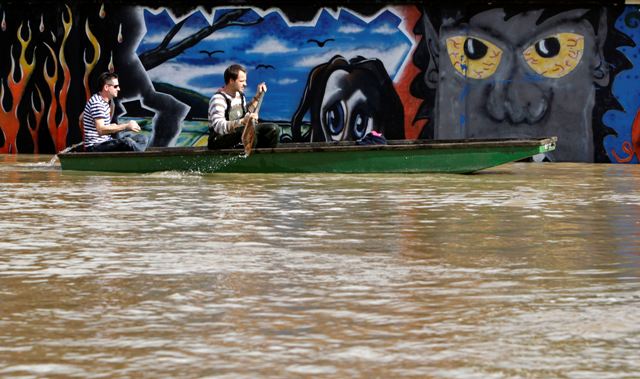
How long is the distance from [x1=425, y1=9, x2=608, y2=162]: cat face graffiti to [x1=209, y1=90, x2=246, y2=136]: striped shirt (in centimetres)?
659

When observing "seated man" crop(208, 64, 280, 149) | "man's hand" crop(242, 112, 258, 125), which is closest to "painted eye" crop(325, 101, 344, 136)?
"seated man" crop(208, 64, 280, 149)

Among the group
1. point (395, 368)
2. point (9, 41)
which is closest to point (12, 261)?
point (395, 368)

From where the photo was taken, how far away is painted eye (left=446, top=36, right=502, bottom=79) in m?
23.1

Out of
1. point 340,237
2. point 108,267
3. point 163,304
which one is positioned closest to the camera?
point 163,304

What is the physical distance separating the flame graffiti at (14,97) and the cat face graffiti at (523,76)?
7.53m

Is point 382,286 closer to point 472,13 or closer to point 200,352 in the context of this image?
point 200,352

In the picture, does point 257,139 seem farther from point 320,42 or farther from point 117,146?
point 320,42

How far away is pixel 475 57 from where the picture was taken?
75.8 feet

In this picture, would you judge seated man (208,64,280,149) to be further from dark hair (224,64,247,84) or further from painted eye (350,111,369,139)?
painted eye (350,111,369,139)

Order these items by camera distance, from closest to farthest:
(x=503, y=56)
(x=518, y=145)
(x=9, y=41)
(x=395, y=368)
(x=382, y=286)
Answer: (x=395, y=368)
(x=382, y=286)
(x=518, y=145)
(x=503, y=56)
(x=9, y=41)

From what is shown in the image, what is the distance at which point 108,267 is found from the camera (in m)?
8.27

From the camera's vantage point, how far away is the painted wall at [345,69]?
22938 millimetres

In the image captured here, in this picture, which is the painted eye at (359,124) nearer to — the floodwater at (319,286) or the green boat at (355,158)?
the green boat at (355,158)

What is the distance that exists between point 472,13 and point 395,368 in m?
18.2
